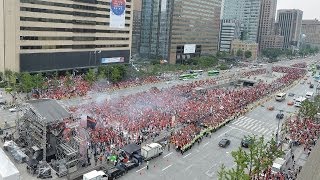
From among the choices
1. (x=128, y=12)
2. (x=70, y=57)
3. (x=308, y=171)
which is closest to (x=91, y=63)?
(x=70, y=57)

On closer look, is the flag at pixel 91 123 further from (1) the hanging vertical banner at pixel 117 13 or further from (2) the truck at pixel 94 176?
(1) the hanging vertical banner at pixel 117 13

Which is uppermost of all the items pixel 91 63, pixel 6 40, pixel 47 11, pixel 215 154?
pixel 47 11

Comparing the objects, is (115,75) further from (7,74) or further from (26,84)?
(7,74)

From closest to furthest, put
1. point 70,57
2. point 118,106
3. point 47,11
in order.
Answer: point 118,106 < point 47,11 < point 70,57

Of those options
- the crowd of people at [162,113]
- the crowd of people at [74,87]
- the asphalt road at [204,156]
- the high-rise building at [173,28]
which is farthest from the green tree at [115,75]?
the high-rise building at [173,28]

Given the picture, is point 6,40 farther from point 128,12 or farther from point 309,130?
point 309,130

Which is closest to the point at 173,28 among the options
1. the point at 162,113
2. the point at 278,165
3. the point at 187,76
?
the point at 187,76
